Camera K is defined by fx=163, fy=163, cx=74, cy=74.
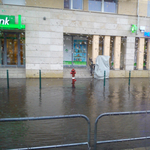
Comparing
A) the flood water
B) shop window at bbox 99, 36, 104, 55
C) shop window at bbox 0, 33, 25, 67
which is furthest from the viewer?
shop window at bbox 0, 33, 25, 67

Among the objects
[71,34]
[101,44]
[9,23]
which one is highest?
[9,23]

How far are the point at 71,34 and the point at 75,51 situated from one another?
8.28 ft

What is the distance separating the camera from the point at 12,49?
17312 mm

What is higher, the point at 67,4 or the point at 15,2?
the point at 67,4

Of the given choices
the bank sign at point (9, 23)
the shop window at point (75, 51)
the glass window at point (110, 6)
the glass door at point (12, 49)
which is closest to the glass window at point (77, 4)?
the glass window at point (110, 6)

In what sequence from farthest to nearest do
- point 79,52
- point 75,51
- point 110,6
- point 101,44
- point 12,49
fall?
point 79,52 < point 75,51 < point 12,49 < point 101,44 < point 110,6

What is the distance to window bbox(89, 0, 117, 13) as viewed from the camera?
15893 mm

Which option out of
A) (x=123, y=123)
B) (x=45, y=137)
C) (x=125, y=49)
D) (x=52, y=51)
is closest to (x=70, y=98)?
(x=123, y=123)

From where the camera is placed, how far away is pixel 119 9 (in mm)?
16125

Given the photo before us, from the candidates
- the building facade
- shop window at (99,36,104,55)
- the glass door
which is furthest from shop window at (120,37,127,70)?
the glass door

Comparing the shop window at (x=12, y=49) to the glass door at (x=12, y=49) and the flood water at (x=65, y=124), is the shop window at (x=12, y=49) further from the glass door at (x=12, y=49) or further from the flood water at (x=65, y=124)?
the flood water at (x=65, y=124)

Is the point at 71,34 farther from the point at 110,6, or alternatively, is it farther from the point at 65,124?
the point at 65,124

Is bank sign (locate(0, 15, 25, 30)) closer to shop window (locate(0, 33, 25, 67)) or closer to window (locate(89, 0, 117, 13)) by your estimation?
shop window (locate(0, 33, 25, 67))

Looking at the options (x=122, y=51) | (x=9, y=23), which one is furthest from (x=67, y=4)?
(x=122, y=51)
